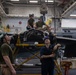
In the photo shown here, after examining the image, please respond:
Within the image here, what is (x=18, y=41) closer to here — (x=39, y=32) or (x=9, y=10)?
(x=39, y=32)

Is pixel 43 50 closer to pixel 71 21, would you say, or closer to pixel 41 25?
pixel 41 25

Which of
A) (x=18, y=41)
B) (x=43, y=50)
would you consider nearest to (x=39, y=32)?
(x=18, y=41)

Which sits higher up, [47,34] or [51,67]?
[47,34]

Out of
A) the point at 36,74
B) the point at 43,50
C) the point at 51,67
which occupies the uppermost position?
the point at 43,50

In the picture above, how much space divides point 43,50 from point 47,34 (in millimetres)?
1391

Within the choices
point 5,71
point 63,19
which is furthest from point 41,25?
point 63,19

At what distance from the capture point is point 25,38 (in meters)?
8.23

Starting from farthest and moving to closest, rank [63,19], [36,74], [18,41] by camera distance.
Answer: [63,19]
[36,74]
[18,41]

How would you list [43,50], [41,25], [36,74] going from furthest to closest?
[41,25], [36,74], [43,50]

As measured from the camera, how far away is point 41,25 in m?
9.55

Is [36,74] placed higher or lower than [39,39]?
lower

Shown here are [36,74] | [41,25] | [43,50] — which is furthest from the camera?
[41,25]

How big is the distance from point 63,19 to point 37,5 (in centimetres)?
315

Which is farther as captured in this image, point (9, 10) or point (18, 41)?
point (9, 10)
